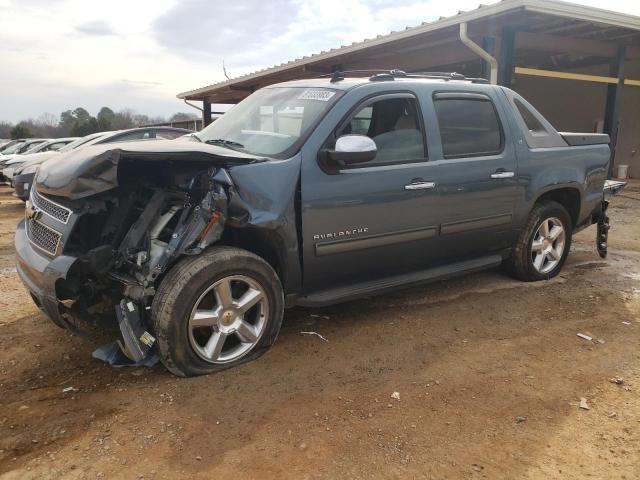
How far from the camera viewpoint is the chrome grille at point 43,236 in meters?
3.27

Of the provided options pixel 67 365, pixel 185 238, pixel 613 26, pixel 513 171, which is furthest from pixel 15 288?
pixel 613 26

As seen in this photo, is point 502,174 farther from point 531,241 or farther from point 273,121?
point 273,121

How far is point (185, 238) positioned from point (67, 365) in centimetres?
122

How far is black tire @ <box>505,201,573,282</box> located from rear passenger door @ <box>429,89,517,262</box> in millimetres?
285

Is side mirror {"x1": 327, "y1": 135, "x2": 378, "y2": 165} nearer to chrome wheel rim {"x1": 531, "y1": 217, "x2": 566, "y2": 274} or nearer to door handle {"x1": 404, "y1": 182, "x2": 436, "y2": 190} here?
door handle {"x1": 404, "y1": 182, "x2": 436, "y2": 190}

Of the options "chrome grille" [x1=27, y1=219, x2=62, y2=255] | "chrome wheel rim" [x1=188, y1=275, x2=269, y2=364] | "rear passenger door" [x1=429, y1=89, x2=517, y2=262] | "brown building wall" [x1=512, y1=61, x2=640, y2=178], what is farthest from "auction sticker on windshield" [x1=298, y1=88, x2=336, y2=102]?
"brown building wall" [x1=512, y1=61, x2=640, y2=178]

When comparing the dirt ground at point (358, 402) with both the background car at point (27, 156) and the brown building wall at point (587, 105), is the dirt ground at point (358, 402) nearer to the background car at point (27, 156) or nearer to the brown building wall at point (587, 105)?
the background car at point (27, 156)

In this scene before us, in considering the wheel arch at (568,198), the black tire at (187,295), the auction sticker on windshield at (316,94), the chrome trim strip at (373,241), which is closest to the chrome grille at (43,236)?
the black tire at (187,295)

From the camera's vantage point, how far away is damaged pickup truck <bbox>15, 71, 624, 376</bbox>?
3123 millimetres

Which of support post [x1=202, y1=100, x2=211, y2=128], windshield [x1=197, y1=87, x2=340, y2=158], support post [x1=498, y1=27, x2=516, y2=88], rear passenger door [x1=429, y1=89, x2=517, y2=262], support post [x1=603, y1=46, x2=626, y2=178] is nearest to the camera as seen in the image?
windshield [x1=197, y1=87, x2=340, y2=158]

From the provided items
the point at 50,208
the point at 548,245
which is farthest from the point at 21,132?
the point at 548,245

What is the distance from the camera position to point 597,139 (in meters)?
5.49

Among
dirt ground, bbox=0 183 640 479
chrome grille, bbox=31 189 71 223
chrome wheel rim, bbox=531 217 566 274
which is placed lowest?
dirt ground, bbox=0 183 640 479

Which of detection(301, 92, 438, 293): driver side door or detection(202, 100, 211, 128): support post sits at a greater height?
detection(202, 100, 211, 128): support post
